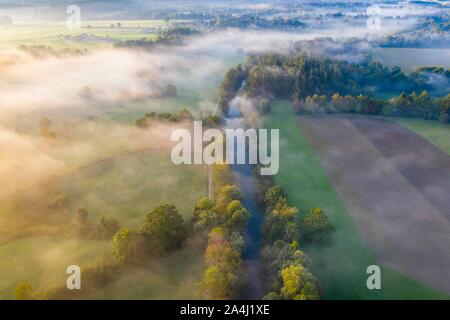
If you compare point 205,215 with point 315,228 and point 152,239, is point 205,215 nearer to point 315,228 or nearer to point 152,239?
point 152,239

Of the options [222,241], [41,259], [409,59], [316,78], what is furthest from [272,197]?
[409,59]

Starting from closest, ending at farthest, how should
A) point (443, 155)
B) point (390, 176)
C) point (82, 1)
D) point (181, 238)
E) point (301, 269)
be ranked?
point (301, 269)
point (181, 238)
point (390, 176)
point (443, 155)
point (82, 1)

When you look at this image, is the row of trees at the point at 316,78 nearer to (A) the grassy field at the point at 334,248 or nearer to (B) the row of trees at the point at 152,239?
(A) the grassy field at the point at 334,248

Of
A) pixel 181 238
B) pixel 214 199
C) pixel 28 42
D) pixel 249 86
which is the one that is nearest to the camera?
pixel 181 238

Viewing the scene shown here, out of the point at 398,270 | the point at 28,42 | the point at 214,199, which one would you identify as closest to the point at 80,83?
the point at 28,42

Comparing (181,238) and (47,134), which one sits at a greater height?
(47,134)

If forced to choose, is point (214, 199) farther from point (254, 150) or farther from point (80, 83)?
point (80, 83)

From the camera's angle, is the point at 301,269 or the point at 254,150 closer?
the point at 301,269
